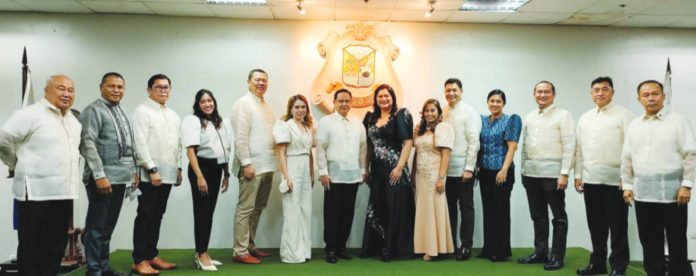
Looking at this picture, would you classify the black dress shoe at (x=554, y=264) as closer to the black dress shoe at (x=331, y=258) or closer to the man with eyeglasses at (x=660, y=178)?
the man with eyeglasses at (x=660, y=178)

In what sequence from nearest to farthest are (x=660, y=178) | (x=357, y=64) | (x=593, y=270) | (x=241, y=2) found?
1. (x=660, y=178)
2. (x=593, y=270)
3. (x=241, y=2)
4. (x=357, y=64)

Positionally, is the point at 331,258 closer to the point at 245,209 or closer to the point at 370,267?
the point at 370,267

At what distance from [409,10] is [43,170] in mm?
3566

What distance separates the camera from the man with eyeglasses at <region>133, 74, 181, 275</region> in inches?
157

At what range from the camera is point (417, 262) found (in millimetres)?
4621

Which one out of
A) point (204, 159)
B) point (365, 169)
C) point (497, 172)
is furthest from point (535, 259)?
point (204, 159)

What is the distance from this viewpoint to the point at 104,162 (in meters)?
3.69

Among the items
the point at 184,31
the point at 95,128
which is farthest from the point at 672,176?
the point at 184,31

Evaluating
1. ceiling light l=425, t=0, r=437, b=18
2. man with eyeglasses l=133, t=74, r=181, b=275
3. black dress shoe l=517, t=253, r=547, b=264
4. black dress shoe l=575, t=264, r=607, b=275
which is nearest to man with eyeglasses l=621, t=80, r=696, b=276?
black dress shoe l=575, t=264, r=607, b=275

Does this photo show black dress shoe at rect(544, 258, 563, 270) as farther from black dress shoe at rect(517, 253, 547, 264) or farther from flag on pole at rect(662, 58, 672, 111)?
flag on pole at rect(662, 58, 672, 111)

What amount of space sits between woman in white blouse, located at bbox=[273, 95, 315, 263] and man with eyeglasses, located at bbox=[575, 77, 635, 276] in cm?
229

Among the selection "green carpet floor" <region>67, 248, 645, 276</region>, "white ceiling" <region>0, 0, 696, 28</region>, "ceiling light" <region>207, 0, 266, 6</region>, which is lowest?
"green carpet floor" <region>67, 248, 645, 276</region>

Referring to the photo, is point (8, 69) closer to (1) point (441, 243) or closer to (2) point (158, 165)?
(2) point (158, 165)

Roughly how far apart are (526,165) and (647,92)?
1.25m
